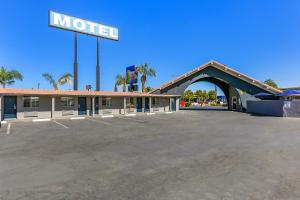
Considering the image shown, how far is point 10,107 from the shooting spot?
66.2 feet

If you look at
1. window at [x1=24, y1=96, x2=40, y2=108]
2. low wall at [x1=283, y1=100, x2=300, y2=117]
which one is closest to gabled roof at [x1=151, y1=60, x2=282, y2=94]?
low wall at [x1=283, y1=100, x2=300, y2=117]

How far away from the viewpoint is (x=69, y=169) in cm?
627

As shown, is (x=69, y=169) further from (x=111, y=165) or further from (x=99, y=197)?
(x=99, y=197)

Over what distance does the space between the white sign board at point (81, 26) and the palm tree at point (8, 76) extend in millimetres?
26953

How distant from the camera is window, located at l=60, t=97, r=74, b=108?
23.5 m

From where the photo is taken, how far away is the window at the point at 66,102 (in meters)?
23.5

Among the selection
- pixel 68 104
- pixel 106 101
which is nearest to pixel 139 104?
pixel 106 101

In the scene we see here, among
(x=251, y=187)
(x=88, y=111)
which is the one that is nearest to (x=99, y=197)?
(x=251, y=187)

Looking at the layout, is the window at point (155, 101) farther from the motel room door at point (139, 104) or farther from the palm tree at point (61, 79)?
→ the palm tree at point (61, 79)

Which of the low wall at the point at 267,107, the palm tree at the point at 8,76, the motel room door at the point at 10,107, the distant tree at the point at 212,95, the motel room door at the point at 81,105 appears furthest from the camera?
the distant tree at the point at 212,95

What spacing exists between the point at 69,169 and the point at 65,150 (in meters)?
2.68

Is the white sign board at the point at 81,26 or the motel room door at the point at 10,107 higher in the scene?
the white sign board at the point at 81,26

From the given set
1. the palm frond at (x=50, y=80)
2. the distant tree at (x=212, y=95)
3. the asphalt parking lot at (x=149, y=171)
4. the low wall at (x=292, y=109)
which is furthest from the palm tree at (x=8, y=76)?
the distant tree at (x=212, y=95)

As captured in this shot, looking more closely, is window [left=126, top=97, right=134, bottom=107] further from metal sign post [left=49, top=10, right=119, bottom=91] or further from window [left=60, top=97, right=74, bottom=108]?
window [left=60, top=97, right=74, bottom=108]
